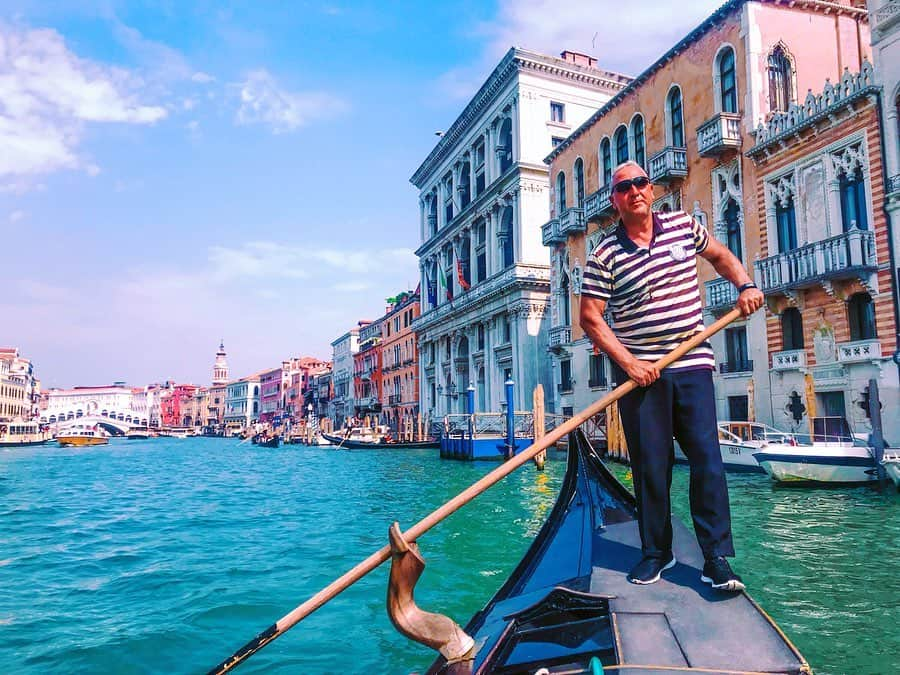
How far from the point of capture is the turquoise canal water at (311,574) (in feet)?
9.61

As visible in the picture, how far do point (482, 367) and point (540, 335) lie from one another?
3.56 m

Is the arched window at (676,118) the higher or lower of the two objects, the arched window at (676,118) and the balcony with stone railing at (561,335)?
the higher

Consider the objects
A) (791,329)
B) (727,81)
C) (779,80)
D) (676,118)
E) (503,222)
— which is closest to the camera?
(791,329)

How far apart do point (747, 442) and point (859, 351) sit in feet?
6.04

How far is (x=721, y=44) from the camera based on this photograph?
1147 centimetres

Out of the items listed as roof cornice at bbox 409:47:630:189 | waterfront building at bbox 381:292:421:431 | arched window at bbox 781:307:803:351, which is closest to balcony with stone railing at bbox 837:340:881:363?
arched window at bbox 781:307:803:351

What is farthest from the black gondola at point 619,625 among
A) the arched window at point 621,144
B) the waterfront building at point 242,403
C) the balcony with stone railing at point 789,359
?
the waterfront building at point 242,403

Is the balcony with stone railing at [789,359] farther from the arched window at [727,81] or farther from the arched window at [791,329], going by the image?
the arched window at [727,81]

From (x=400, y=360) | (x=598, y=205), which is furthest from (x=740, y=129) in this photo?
(x=400, y=360)

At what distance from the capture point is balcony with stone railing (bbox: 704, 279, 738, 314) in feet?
35.7

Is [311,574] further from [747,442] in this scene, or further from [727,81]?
[727,81]

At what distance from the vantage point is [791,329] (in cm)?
1012

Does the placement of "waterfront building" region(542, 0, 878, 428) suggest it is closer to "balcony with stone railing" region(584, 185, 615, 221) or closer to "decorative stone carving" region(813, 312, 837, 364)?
"decorative stone carving" region(813, 312, 837, 364)

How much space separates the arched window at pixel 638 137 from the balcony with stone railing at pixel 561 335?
4343 mm
